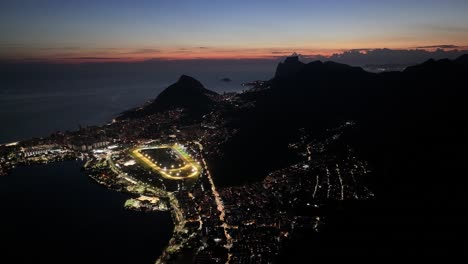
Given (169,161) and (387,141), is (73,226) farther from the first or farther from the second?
(387,141)

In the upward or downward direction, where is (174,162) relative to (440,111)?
downward

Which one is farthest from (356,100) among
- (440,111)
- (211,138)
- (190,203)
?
(190,203)

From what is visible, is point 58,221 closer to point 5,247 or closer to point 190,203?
point 5,247

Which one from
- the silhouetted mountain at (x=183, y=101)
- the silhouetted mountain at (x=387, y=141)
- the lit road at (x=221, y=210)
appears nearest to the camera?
the lit road at (x=221, y=210)

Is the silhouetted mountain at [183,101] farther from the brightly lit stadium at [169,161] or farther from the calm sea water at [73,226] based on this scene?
the calm sea water at [73,226]

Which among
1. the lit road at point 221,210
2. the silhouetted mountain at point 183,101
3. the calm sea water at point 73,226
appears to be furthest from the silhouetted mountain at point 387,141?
the silhouetted mountain at point 183,101

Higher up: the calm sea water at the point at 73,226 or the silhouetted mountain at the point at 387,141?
the silhouetted mountain at the point at 387,141
